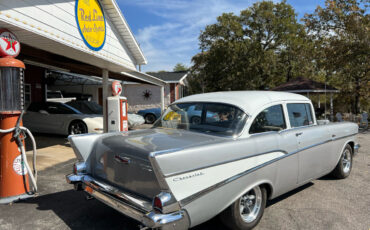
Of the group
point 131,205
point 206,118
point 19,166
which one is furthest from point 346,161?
point 19,166

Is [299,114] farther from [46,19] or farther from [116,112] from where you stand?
[46,19]

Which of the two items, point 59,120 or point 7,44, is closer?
point 7,44

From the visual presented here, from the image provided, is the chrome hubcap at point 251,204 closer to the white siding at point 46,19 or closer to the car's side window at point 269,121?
the car's side window at point 269,121

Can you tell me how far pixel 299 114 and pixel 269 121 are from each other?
2.92ft

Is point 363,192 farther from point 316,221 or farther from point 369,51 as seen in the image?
point 369,51

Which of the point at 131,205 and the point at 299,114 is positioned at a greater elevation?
the point at 299,114

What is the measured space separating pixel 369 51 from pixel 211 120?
15.8 m

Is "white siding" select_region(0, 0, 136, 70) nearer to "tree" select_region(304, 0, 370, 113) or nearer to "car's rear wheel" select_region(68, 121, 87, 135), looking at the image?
"car's rear wheel" select_region(68, 121, 87, 135)

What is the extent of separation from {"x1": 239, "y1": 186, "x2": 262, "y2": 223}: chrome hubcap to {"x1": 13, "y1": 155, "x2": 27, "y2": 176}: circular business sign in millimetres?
3283

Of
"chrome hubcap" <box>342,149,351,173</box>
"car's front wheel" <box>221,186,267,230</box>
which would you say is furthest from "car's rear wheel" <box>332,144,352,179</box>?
"car's front wheel" <box>221,186,267,230</box>

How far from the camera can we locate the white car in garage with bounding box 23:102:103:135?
902 centimetres

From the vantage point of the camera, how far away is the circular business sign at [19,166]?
402cm

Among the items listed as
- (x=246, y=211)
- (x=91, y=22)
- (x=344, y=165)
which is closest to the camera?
(x=246, y=211)

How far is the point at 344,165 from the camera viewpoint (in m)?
5.09
